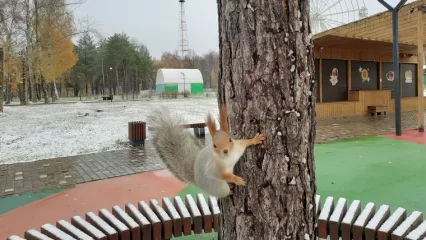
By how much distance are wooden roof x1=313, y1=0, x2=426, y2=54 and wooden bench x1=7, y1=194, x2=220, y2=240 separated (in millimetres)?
9483

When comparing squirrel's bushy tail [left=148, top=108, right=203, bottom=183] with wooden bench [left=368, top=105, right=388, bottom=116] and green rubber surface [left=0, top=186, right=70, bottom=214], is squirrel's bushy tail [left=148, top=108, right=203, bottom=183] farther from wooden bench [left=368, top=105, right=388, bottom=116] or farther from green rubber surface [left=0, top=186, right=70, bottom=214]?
wooden bench [left=368, top=105, right=388, bottom=116]

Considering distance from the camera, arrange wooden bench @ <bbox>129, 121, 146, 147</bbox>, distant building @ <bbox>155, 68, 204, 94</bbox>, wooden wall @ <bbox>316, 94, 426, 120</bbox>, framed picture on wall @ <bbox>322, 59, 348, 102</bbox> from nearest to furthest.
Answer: wooden bench @ <bbox>129, 121, 146, 147</bbox> < wooden wall @ <bbox>316, 94, 426, 120</bbox> < framed picture on wall @ <bbox>322, 59, 348, 102</bbox> < distant building @ <bbox>155, 68, 204, 94</bbox>

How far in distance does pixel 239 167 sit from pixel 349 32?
12.1 m

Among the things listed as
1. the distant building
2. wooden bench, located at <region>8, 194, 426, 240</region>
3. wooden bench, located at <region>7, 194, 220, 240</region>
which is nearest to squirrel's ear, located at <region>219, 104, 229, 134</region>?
wooden bench, located at <region>8, 194, 426, 240</region>

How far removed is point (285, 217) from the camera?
1.36 m

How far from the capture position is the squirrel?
1195 mm

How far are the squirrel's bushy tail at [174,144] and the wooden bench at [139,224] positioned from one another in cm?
81

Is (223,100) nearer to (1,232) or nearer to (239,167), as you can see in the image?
(239,167)

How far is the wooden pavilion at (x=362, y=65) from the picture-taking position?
1173cm

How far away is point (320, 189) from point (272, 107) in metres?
3.83

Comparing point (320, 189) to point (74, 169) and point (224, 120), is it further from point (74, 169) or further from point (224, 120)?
point (74, 169)

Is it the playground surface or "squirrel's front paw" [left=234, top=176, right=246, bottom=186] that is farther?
the playground surface

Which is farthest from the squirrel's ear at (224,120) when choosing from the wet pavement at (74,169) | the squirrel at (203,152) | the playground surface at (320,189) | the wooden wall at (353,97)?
the wooden wall at (353,97)

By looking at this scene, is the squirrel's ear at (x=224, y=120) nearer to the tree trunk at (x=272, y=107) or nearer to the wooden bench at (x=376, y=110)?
the tree trunk at (x=272, y=107)
